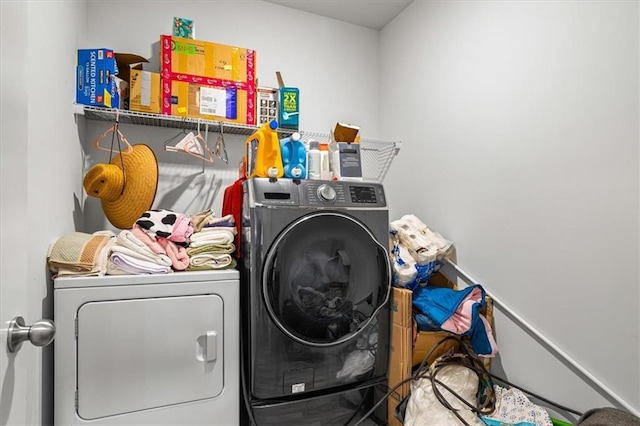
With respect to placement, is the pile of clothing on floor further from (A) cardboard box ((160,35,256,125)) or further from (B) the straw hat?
(A) cardboard box ((160,35,256,125))

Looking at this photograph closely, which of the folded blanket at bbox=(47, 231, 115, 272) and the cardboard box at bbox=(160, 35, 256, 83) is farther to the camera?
the cardboard box at bbox=(160, 35, 256, 83)

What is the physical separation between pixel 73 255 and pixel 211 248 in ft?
1.65

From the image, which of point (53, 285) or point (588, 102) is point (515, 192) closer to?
point (588, 102)

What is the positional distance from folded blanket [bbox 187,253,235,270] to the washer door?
8.1 inches

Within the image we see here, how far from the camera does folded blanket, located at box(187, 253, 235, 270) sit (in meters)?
1.44

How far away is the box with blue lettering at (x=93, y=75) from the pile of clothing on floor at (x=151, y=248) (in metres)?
0.68

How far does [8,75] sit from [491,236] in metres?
1.90

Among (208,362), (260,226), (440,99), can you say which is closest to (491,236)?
(440,99)

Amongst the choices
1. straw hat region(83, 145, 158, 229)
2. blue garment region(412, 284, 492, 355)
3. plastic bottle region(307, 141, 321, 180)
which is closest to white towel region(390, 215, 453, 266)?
blue garment region(412, 284, 492, 355)

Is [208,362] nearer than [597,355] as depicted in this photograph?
No

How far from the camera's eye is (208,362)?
1.39m

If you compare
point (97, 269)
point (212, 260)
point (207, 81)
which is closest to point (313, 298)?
point (212, 260)

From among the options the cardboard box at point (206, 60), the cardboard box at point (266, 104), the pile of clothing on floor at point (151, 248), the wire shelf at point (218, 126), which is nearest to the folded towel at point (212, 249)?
the pile of clothing on floor at point (151, 248)

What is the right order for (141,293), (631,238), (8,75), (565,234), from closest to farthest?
(8,75)
(631,238)
(141,293)
(565,234)
